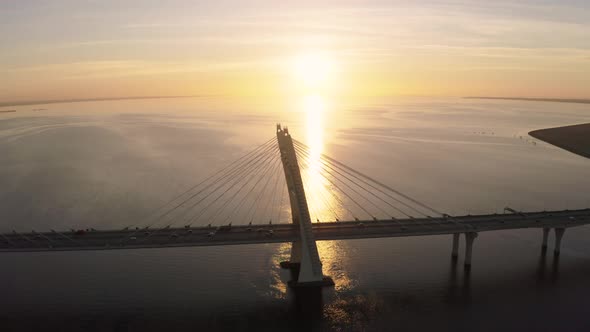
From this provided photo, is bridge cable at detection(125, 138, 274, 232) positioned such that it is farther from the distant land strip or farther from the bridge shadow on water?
the distant land strip

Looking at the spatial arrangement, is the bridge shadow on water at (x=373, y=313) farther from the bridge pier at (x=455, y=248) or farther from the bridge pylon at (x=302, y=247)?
the bridge pier at (x=455, y=248)

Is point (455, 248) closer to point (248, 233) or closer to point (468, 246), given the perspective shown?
point (468, 246)

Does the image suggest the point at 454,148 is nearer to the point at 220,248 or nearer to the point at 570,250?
the point at 570,250

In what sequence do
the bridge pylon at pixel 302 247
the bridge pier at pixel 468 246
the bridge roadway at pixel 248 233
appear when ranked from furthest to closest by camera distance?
the bridge pier at pixel 468 246 → the bridge pylon at pixel 302 247 → the bridge roadway at pixel 248 233

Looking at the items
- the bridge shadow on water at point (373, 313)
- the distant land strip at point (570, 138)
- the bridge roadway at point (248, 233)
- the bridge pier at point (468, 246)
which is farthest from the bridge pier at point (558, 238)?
the distant land strip at point (570, 138)

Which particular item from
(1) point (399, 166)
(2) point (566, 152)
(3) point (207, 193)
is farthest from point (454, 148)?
(3) point (207, 193)

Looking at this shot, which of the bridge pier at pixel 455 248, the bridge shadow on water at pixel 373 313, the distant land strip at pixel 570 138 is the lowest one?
the bridge shadow on water at pixel 373 313

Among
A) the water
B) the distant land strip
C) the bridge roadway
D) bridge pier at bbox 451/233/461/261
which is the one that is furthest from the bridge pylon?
the distant land strip
